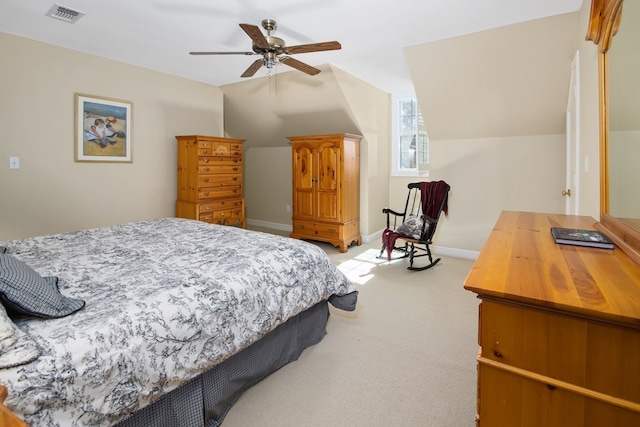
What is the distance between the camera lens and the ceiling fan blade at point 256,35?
2.31 m

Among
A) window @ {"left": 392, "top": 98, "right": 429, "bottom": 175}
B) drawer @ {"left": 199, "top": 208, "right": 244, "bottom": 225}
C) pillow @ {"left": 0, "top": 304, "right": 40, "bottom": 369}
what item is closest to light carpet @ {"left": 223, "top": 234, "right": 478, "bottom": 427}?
pillow @ {"left": 0, "top": 304, "right": 40, "bottom": 369}

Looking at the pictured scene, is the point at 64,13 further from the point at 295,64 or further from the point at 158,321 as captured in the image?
the point at 158,321

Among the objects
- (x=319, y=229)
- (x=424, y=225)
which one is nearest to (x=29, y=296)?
(x=424, y=225)

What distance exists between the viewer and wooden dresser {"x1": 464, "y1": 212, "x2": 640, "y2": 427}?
76 centimetres

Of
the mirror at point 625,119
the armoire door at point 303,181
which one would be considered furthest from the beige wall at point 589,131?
the armoire door at point 303,181

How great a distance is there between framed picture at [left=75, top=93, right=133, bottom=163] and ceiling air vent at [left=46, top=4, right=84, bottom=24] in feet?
3.36

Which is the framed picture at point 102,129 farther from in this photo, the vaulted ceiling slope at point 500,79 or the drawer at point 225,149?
the vaulted ceiling slope at point 500,79

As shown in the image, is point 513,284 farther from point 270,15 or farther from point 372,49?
point 372,49

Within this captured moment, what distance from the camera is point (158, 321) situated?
4.52 ft

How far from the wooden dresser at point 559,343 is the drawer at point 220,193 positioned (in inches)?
164

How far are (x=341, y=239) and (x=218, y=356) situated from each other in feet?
11.0

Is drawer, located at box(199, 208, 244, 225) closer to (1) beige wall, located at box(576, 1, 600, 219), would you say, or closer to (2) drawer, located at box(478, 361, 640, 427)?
(1) beige wall, located at box(576, 1, 600, 219)

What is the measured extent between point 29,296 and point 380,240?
471 cm

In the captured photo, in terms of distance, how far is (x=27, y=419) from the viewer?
101cm
